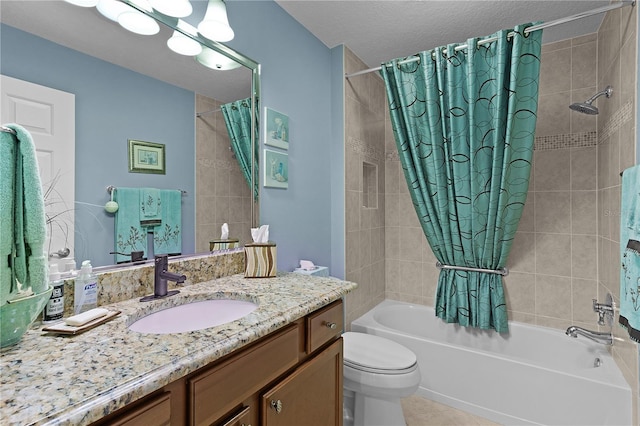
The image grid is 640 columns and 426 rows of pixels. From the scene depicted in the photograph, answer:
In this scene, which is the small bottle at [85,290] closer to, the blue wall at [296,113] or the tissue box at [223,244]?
the tissue box at [223,244]

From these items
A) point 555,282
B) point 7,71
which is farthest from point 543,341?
point 7,71

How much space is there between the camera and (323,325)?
1.21 metres

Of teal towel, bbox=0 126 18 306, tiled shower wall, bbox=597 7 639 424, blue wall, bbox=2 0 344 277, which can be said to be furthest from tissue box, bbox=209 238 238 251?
tiled shower wall, bbox=597 7 639 424

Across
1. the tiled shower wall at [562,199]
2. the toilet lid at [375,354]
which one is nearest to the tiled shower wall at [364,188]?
the tiled shower wall at [562,199]

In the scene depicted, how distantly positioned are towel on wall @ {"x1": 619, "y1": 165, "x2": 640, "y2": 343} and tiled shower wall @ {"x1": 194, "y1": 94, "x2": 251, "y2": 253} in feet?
5.33

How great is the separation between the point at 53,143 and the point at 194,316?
0.71 meters

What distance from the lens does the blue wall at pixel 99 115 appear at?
2.96 feet

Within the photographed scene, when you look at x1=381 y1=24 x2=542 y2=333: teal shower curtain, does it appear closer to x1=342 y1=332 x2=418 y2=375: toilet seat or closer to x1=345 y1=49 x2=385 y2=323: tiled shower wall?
x1=345 y1=49 x2=385 y2=323: tiled shower wall

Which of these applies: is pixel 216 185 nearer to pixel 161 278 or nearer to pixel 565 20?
pixel 161 278

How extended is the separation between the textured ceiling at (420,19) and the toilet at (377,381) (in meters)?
2.08

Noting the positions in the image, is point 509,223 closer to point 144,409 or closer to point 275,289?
point 275,289

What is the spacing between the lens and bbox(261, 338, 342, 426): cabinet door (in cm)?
95

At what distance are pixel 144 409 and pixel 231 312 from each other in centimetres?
57

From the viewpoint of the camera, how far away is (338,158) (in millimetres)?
2322
